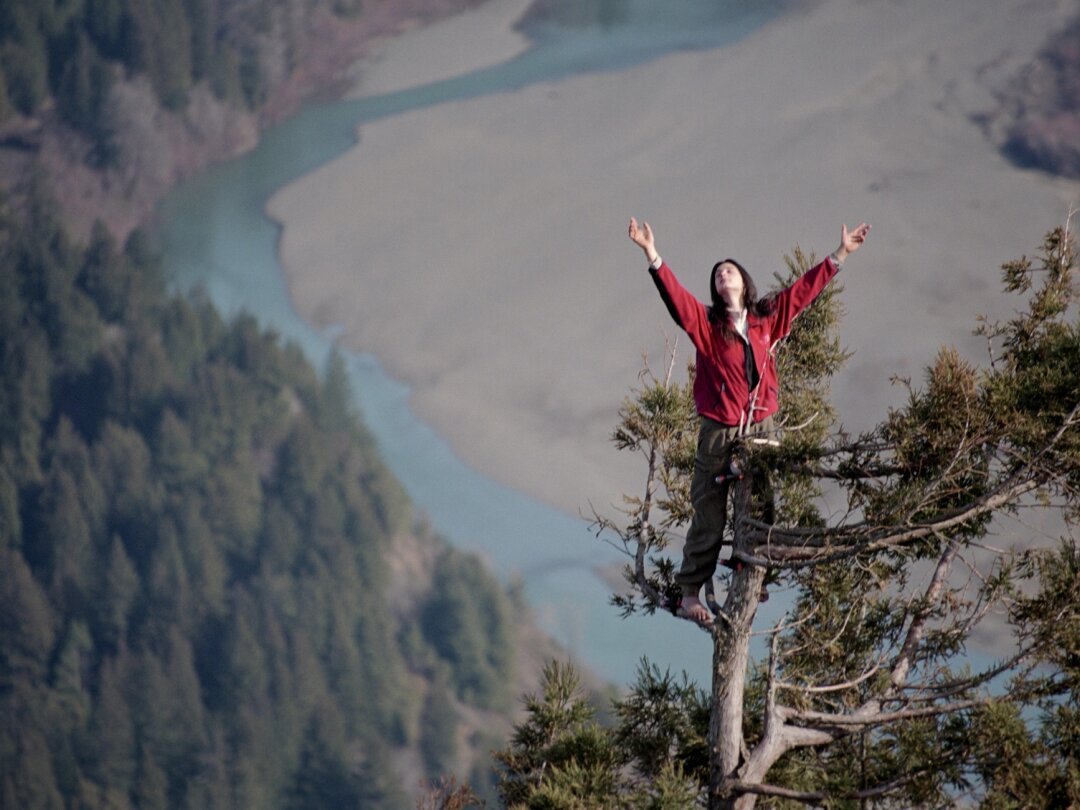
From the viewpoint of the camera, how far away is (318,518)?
47.3 metres

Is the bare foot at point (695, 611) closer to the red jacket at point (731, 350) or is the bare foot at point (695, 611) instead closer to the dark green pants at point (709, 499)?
the dark green pants at point (709, 499)

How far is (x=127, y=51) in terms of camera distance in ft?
159

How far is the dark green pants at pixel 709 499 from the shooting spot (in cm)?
663

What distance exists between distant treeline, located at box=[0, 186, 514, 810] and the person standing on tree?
35843 millimetres

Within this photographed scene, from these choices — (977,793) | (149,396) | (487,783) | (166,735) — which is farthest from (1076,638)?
(149,396)

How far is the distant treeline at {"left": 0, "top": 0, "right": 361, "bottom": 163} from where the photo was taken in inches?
1842

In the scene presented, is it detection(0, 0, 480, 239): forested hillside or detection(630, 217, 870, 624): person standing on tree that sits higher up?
detection(630, 217, 870, 624): person standing on tree

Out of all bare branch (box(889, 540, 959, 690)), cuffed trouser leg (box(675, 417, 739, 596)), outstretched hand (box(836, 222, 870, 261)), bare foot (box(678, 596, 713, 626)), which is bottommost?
bare branch (box(889, 540, 959, 690))

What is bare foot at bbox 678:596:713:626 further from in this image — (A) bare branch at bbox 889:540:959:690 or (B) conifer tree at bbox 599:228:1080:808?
(A) bare branch at bbox 889:540:959:690

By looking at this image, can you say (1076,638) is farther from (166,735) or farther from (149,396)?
(149,396)

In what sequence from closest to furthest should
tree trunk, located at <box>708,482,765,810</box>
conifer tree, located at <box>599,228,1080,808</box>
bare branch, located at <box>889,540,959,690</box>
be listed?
conifer tree, located at <box>599,228,1080,808</box>, tree trunk, located at <box>708,482,765,810</box>, bare branch, located at <box>889,540,959,690</box>

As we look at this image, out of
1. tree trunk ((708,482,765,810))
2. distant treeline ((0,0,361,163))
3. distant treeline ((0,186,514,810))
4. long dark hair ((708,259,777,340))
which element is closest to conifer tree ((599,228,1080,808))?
tree trunk ((708,482,765,810))

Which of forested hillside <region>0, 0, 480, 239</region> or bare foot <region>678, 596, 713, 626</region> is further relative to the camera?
forested hillside <region>0, 0, 480, 239</region>

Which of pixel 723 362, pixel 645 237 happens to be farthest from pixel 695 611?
pixel 645 237
